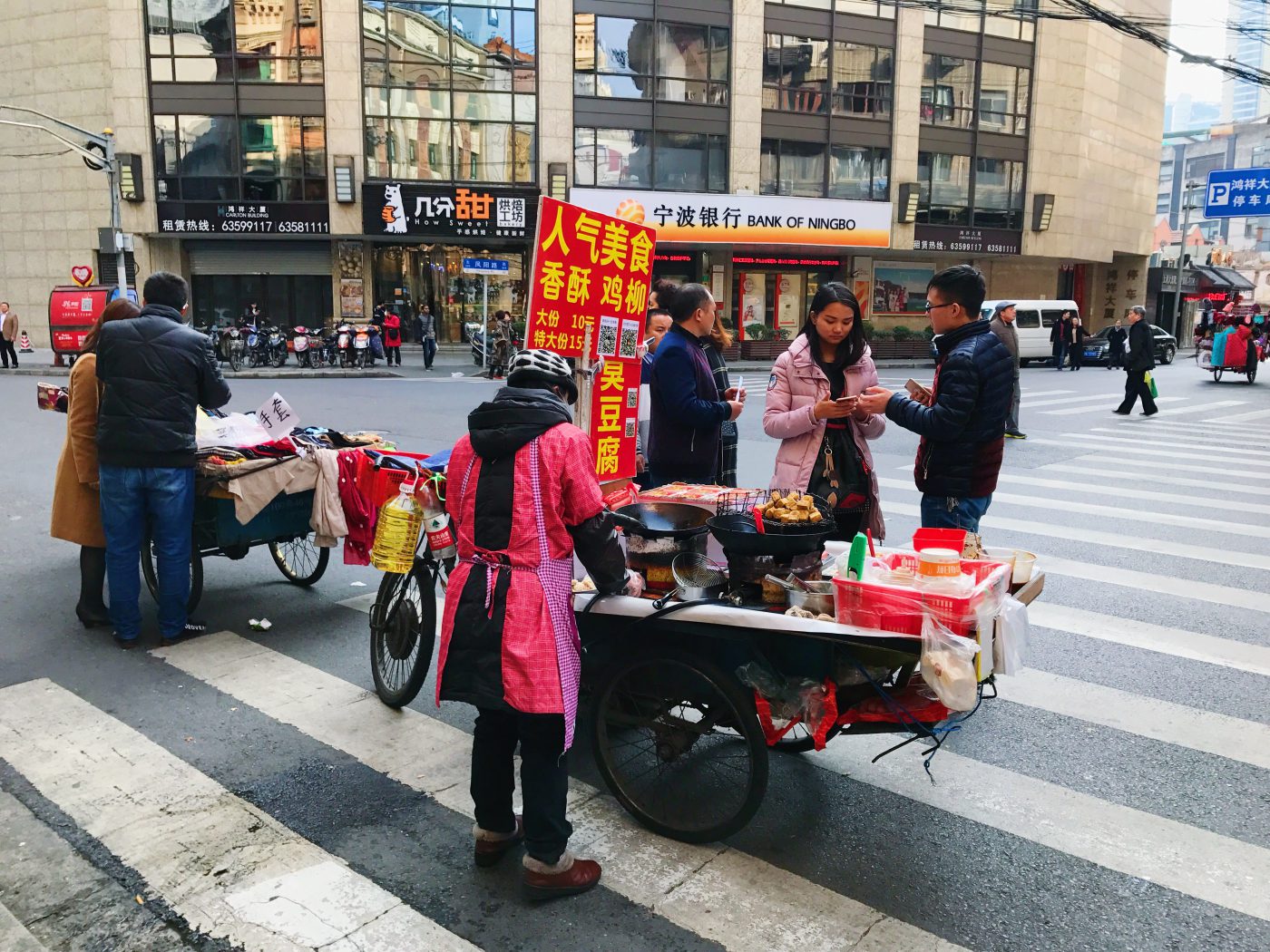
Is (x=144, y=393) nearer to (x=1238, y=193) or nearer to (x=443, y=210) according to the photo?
(x=443, y=210)

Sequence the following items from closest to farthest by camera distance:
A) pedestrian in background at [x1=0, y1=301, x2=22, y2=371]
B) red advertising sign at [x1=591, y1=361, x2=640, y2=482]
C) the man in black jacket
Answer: red advertising sign at [x1=591, y1=361, x2=640, y2=482], the man in black jacket, pedestrian in background at [x1=0, y1=301, x2=22, y2=371]

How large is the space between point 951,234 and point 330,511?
3521cm

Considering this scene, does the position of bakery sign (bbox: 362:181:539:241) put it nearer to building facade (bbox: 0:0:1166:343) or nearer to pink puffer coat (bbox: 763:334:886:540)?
building facade (bbox: 0:0:1166:343)

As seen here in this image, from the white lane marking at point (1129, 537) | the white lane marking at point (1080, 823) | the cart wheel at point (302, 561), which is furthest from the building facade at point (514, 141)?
the white lane marking at point (1080, 823)

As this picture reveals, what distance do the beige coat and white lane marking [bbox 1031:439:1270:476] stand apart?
11.4 metres

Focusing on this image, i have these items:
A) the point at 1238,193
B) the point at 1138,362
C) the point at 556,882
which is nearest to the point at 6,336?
the point at 1138,362

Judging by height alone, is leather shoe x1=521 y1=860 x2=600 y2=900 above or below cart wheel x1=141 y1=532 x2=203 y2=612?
below

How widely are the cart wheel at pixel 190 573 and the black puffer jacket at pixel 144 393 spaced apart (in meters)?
0.58

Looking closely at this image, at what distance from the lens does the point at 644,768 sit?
368 centimetres

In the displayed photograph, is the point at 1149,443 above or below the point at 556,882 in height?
above

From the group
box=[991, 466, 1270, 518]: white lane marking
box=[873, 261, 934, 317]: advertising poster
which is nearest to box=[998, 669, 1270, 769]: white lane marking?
box=[991, 466, 1270, 518]: white lane marking

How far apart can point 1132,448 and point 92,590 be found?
1262cm

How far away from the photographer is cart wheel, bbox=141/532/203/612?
224 inches

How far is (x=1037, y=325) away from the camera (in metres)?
31.6
